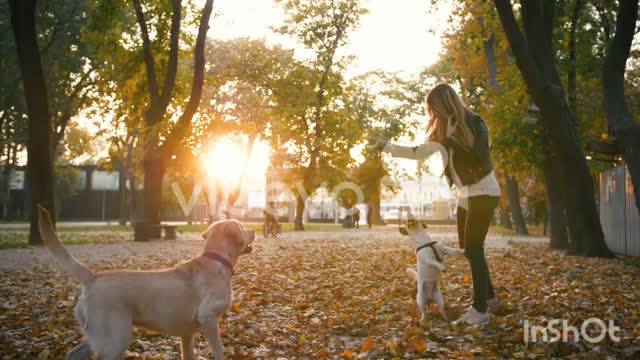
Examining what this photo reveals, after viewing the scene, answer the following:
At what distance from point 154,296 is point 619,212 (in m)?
15.7

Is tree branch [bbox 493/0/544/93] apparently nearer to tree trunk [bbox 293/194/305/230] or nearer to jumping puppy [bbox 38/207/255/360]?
jumping puppy [bbox 38/207/255/360]

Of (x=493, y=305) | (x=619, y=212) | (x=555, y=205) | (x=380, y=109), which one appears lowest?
(x=493, y=305)

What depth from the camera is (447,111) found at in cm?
636

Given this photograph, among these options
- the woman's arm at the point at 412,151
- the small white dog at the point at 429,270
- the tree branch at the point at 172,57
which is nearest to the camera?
the small white dog at the point at 429,270

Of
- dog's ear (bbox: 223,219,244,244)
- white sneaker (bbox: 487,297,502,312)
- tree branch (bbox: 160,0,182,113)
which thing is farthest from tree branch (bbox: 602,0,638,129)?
tree branch (bbox: 160,0,182,113)

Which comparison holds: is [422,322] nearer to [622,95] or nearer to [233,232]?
[233,232]

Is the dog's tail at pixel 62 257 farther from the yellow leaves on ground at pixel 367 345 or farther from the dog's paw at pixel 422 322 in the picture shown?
the dog's paw at pixel 422 322

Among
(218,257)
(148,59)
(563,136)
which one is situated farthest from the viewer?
(148,59)

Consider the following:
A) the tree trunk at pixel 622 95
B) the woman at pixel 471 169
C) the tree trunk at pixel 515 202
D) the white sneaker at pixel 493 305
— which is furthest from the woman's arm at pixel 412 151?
the tree trunk at pixel 515 202

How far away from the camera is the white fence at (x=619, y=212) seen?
1581 centimetres

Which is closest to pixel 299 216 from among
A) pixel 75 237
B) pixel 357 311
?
pixel 75 237

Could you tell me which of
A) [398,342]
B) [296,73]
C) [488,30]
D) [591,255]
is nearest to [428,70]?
[296,73]

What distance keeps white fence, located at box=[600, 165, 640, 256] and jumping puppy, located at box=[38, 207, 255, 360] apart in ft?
44.4

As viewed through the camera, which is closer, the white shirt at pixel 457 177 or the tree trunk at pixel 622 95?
the white shirt at pixel 457 177
